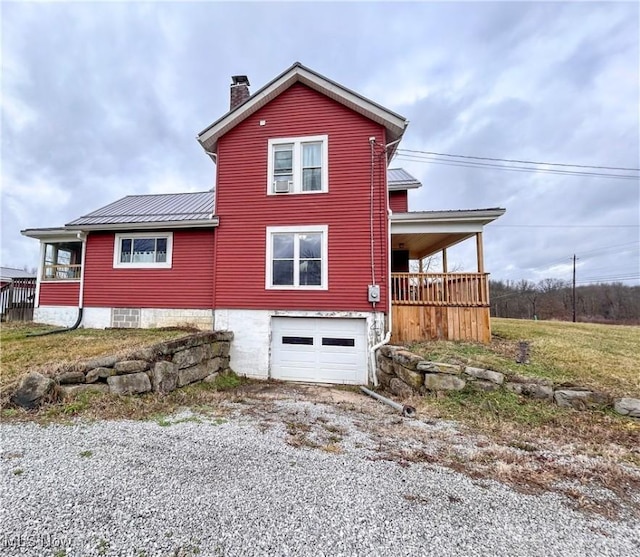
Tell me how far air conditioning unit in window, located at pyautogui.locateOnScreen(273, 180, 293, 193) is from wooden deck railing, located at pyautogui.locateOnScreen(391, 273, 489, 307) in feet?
13.2

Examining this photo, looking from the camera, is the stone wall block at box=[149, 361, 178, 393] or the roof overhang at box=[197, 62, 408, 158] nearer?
the stone wall block at box=[149, 361, 178, 393]

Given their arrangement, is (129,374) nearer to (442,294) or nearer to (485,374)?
(485,374)

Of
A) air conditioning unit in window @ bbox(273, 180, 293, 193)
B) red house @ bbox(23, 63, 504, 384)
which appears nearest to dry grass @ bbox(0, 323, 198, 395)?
red house @ bbox(23, 63, 504, 384)

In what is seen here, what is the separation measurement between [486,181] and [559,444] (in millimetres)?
28882

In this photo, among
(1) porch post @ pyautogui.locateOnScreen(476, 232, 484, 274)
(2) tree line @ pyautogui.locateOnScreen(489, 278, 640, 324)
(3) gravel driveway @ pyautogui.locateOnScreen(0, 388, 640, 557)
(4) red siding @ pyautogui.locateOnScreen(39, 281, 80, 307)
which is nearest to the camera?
(3) gravel driveway @ pyautogui.locateOnScreen(0, 388, 640, 557)

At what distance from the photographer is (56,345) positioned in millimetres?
7047

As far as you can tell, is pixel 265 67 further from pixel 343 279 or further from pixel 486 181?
pixel 486 181

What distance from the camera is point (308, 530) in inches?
92.1

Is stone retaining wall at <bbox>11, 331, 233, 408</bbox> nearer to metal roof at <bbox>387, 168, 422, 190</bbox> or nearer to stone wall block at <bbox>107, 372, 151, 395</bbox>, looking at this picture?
stone wall block at <bbox>107, 372, 151, 395</bbox>

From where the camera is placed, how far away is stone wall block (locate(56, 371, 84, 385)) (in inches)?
196

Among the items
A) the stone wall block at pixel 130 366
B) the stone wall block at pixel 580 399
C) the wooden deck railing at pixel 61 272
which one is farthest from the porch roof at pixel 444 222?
the wooden deck railing at pixel 61 272

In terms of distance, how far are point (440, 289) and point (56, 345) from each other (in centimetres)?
981

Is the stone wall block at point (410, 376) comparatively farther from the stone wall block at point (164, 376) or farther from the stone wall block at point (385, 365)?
the stone wall block at point (164, 376)

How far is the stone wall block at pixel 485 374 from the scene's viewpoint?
581 centimetres
